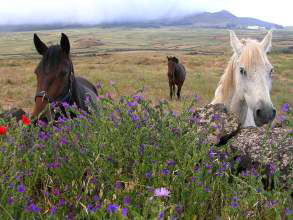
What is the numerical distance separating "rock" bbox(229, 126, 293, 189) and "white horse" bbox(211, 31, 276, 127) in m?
0.70

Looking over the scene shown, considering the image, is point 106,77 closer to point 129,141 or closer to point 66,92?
point 66,92

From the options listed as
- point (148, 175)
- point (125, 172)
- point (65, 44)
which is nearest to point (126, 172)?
point (125, 172)

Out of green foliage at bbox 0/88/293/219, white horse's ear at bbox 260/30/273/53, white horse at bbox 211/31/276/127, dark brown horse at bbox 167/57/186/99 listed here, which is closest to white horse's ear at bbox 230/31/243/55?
white horse at bbox 211/31/276/127

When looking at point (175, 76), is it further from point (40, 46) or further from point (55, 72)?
point (55, 72)

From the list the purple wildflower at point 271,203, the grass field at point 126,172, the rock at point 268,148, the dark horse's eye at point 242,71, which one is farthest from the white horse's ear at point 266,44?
the purple wildflower at point 271,203

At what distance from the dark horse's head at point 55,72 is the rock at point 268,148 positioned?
9.61 ft

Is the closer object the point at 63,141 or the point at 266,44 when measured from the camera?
the point at 63,141

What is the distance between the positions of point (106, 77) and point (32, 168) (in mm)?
23008

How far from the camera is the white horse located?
436 centimetres

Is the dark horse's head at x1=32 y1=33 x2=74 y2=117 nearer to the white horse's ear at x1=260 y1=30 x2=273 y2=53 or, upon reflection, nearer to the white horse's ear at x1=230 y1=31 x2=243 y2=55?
the white horse's ear at x1=230 y1=31 x2=243 y2=55

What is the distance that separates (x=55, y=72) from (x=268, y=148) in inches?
142

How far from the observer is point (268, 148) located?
3.18m

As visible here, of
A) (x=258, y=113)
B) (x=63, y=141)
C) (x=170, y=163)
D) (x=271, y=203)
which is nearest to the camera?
(x=271, y=203)

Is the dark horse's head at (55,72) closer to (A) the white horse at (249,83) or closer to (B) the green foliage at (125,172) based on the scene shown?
(B) the green foliage at (125,172)
